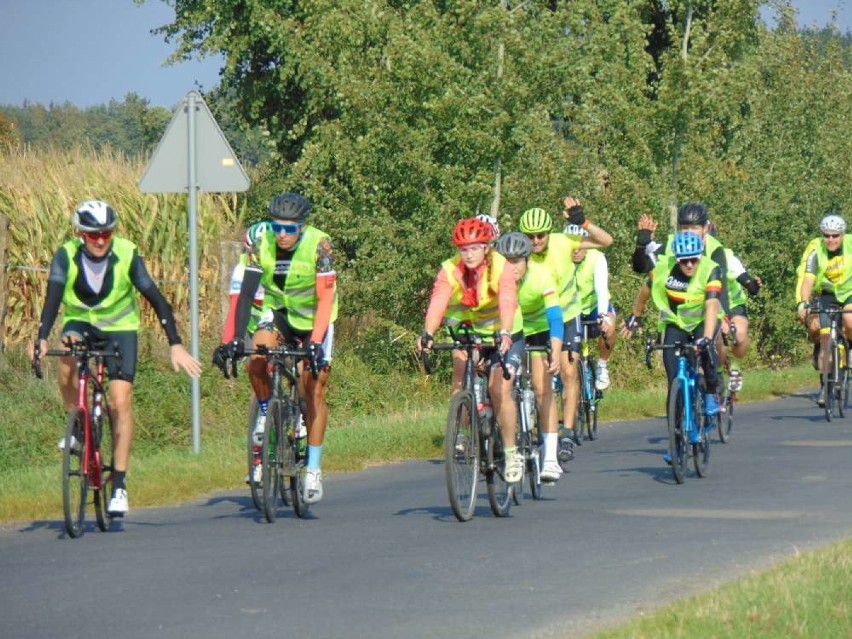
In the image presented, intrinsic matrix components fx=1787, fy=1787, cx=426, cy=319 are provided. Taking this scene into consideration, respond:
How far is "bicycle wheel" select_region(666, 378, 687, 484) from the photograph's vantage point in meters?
13.9

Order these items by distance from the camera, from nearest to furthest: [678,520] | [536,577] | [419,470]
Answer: [536,577] → [678,520] → [419,470]

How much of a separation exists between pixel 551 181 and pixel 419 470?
26.1 feet

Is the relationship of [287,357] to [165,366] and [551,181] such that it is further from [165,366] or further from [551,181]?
[551,181]

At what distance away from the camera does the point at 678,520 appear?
11680 millimetres

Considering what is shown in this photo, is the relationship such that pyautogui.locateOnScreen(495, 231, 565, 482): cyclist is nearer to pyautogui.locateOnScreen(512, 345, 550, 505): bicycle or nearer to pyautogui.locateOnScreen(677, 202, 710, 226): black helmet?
pyautogui.locateOnScreen(512, 345, 550, 505): bicycle

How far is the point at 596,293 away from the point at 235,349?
23.4 ft

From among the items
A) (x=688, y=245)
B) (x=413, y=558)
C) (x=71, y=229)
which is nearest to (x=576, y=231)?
(x=688, y=245)

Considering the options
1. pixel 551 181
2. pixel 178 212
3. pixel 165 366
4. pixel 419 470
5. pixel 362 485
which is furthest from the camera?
pixel 178 212

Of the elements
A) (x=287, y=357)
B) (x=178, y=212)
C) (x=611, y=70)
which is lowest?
(x=287, y=357)

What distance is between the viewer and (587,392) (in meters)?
18.2

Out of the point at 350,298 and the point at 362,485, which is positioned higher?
the point at 350,298

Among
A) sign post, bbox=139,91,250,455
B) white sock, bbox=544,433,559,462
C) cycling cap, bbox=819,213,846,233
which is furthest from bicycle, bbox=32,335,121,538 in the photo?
cycling cap, bbox=819,213,846,233

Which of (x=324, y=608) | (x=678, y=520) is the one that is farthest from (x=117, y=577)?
(x=678, y=520)

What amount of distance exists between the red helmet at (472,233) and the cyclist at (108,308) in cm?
191
